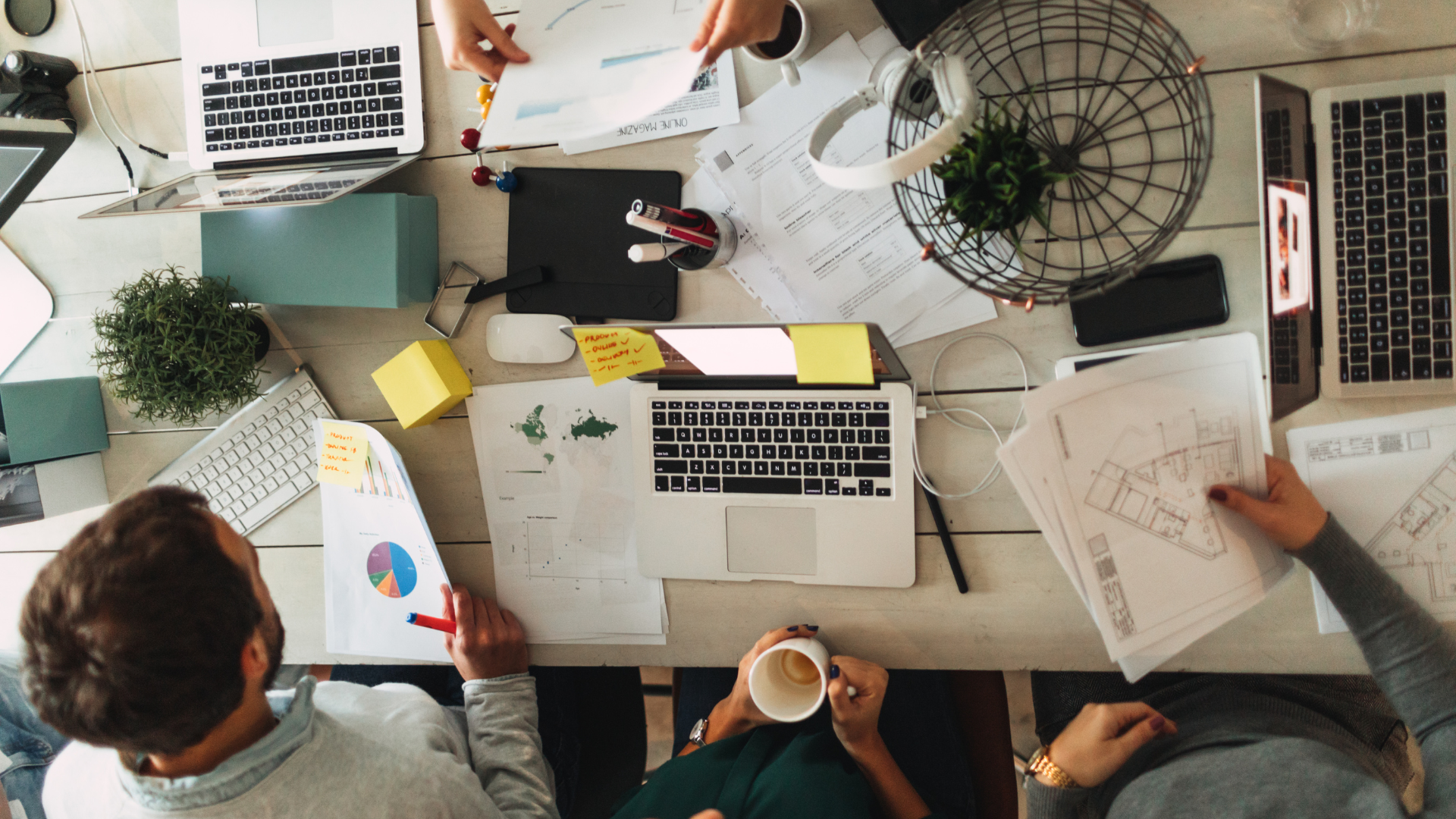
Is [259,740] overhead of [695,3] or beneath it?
beneath

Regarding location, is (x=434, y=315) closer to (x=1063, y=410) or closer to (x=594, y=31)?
(x=594, y=31)

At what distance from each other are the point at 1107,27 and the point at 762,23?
0.41 m

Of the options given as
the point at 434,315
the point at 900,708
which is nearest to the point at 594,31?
Answer: the point at 434,315

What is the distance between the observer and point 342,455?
1.24m

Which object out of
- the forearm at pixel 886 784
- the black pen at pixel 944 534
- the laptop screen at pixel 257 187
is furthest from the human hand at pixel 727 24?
the forearm at pixel 886 784

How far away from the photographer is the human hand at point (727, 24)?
0.86 metres

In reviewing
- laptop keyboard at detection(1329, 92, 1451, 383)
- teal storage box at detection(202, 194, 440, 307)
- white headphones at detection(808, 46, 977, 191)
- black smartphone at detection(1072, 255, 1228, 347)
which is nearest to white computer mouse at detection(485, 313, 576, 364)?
teal storage box at detection(202, 194, 440, 307)

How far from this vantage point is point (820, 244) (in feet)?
3.47

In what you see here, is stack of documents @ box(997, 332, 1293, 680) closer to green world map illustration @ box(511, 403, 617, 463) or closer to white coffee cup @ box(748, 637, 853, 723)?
white coffee cup @ box(748, 637, 853, 723)

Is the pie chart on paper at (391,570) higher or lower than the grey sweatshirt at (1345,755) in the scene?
higher

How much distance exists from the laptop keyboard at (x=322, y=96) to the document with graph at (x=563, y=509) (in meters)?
0.44

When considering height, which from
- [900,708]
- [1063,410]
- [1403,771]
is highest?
[1063,410]

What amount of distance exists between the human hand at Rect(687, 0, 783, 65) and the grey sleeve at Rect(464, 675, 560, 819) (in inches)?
36.3

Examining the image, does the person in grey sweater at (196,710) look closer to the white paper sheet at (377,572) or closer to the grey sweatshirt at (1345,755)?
the white paper sheet at (377,572)
